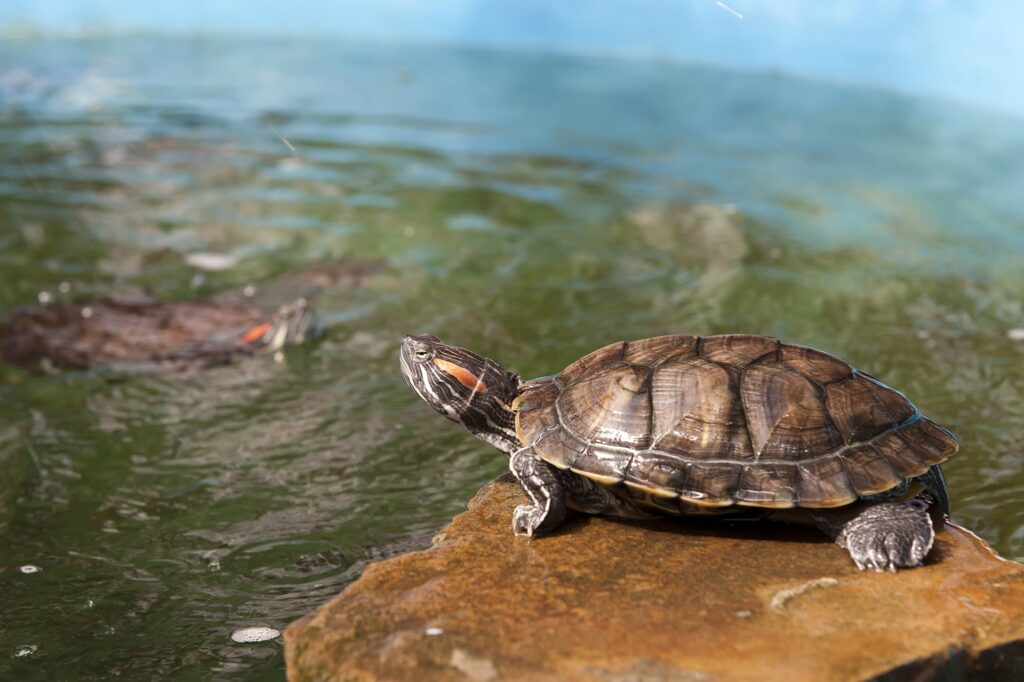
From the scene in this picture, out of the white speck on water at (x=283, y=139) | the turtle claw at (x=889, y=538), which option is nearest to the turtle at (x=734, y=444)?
the turtle claw at (x=889, y=538)

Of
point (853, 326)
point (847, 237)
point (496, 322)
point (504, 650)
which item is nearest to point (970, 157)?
point (847, 237)

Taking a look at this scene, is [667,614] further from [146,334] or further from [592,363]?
[146,334]

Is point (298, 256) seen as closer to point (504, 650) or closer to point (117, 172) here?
point (117, 172)

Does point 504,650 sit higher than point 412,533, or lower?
higher

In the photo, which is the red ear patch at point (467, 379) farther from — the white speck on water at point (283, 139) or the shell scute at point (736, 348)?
the white speck on water at point (283, 139)

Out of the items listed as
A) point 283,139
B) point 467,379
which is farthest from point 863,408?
point 283,139

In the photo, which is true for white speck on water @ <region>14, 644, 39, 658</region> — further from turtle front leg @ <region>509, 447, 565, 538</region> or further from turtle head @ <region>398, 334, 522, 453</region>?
turtle front leg @ <region>509, 447, 565, 538</region>
